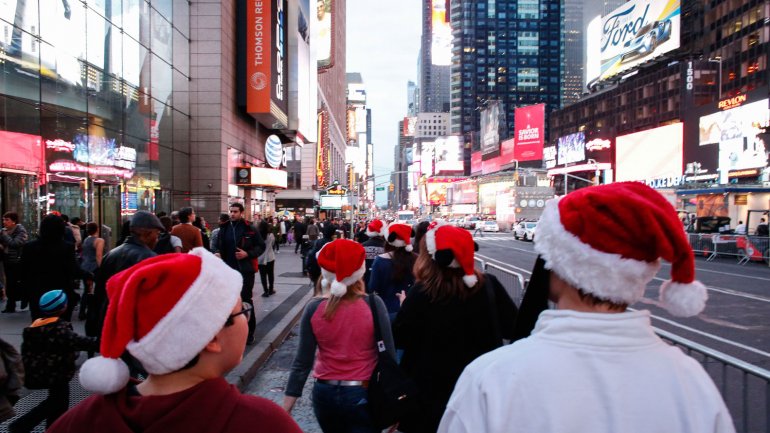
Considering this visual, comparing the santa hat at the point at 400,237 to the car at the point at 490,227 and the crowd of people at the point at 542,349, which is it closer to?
the crowd of people at the point at 542,349

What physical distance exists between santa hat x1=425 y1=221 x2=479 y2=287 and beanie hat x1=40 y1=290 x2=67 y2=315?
128 inches

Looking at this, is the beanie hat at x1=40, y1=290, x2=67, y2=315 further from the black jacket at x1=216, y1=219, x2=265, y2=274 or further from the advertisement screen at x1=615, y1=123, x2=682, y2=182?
the advertisement screen at x1=615, y1=123, x2=682, y2=182

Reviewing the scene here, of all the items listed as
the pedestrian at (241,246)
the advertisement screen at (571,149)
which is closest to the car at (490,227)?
the advertisement screen at (571,149)

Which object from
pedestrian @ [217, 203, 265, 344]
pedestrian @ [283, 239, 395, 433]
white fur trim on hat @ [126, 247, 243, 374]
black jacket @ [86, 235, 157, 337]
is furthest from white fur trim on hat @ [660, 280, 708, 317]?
pedestrian @ [217, 203, 265, 344]

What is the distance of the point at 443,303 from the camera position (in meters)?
3.51

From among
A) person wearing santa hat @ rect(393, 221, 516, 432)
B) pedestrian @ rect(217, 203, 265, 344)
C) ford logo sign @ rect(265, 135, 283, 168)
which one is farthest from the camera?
ford logo sign @ rect(265, 135, 283, 168)

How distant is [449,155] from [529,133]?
6328 centimetres

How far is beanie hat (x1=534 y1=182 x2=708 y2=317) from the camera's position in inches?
61.6

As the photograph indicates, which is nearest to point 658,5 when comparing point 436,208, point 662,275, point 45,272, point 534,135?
point 534,135

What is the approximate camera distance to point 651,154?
70750mm

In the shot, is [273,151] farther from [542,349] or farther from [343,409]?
[542,349]

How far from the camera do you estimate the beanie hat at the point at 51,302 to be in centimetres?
454

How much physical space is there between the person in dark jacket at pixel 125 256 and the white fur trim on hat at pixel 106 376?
395 centimetres

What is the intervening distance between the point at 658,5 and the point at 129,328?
3122 inches
